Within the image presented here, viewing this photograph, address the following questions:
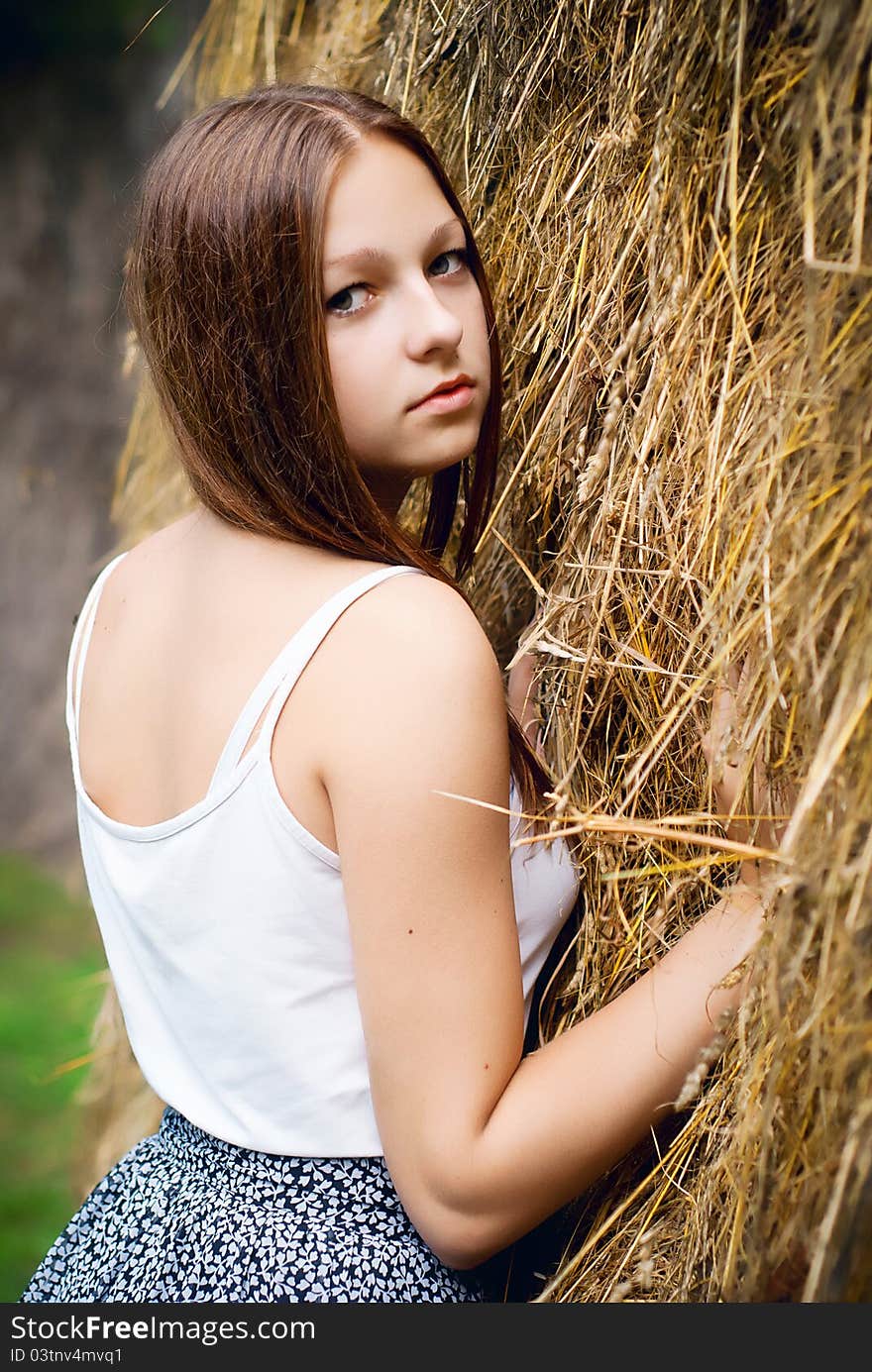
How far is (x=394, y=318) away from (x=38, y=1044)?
119 inches

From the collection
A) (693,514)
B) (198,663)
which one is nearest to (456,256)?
(693,514)

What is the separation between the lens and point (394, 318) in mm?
1160

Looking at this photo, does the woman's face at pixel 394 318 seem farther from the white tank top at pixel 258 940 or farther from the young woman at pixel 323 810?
the white tank top at pixel 258 940

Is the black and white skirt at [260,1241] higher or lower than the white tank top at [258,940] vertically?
lower

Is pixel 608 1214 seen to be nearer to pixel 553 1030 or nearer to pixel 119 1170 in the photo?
pixel 553 1030

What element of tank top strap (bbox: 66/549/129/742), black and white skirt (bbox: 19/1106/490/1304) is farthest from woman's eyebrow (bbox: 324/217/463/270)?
black and white skirt (bbox: 19/1106/490/1304)

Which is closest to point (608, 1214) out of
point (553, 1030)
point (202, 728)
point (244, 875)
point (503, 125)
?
point (553, 1030)

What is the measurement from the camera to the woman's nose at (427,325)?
115 cm

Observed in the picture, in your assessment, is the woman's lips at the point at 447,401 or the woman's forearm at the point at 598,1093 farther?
the woman's lips at the point at 447,401

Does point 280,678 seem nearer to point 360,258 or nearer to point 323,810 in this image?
point 323,810

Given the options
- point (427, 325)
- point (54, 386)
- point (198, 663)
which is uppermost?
point (427, 325)

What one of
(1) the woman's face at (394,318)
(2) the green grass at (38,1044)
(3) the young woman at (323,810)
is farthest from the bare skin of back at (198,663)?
(2) the green grass at (38,1044)

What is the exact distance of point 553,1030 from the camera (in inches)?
53.1

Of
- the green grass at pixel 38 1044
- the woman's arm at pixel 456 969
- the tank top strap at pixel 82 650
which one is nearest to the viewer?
the woman's arm at pixel 456 969
